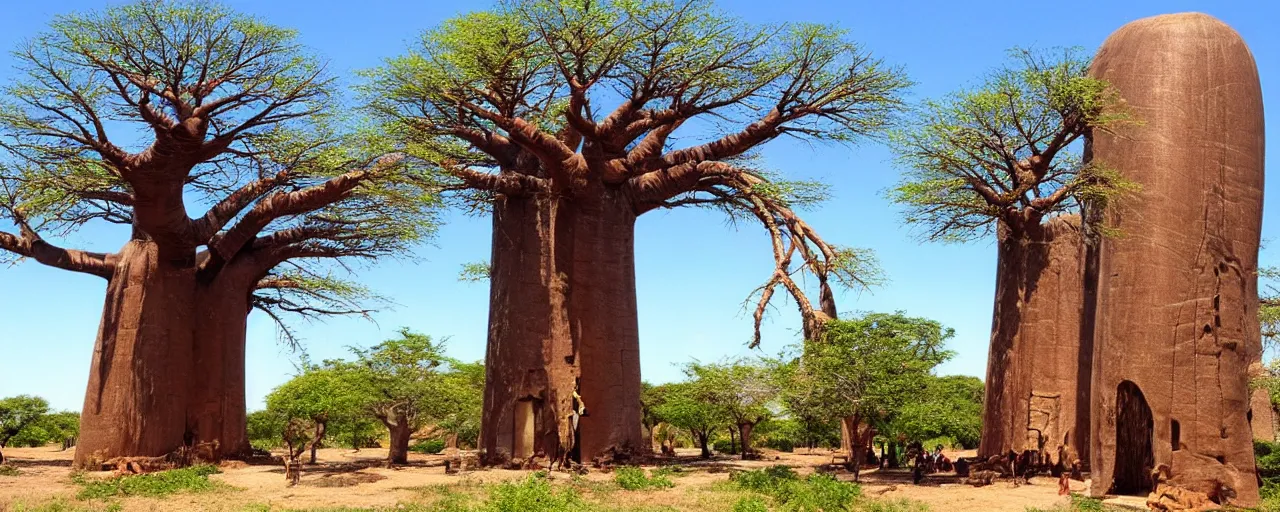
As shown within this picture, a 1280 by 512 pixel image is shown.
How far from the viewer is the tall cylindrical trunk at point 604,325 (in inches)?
728

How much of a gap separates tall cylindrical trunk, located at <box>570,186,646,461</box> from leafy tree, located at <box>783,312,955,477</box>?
3.32 metres

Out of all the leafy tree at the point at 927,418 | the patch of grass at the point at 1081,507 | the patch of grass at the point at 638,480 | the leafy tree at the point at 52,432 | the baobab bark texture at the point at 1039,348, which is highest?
the baobab bark texture at the point at 1039,348

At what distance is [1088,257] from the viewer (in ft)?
58.9

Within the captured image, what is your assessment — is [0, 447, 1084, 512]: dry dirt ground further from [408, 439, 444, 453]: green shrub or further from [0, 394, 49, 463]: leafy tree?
A: [408, 439, 444, 453]: green shrub

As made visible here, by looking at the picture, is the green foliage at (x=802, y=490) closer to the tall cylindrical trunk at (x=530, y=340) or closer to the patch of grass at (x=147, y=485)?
the tall cylindrical trunk at (x=530, y=340)

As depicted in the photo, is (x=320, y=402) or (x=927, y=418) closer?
(x=927, y=418)

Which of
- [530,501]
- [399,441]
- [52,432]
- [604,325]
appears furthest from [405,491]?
[52,432]

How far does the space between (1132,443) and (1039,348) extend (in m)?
3.35

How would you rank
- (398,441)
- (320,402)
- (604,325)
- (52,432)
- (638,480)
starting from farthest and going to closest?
(52,432), (398,441), (320,402), (604,325), (638,480)

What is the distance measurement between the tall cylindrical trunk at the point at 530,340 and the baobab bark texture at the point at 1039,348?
23.9 ft

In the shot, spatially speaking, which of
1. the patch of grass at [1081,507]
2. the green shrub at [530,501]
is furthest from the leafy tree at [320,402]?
the patch of grass at [1081,507]

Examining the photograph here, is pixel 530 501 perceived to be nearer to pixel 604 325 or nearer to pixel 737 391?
pixel 604 325

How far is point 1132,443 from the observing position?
15039mm

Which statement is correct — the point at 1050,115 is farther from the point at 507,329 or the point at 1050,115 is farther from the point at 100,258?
the point at 100,258
